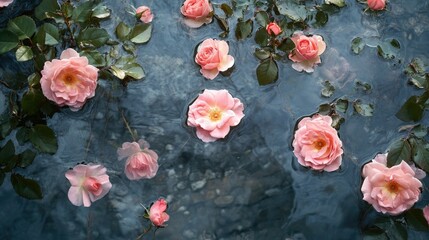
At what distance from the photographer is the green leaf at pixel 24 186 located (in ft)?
5.44

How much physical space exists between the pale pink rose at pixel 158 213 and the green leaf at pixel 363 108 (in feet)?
2.22

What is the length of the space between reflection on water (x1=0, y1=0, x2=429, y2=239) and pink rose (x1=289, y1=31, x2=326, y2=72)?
27 millimetres

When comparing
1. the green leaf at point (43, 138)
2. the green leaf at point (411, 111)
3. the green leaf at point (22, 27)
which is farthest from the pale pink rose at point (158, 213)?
the green leaf at point (411, 111)

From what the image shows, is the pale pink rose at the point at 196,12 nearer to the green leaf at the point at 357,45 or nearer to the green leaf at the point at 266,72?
the green leaf at the point at 266,72

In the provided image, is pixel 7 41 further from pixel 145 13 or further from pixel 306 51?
pixel 306 51

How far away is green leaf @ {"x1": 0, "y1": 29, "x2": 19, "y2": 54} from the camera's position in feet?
5.36

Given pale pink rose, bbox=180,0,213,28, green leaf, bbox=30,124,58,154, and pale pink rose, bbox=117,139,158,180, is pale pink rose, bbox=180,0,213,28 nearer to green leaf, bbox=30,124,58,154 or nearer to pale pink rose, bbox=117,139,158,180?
pale pink rose, bbox=117,139,158,180

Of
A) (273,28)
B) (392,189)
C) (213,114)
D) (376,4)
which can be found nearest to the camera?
(392,189)

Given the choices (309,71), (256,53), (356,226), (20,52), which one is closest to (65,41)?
(20,52)

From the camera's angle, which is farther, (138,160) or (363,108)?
(363,108)

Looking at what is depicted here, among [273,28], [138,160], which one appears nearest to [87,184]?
[138,160]

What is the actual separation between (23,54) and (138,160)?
18.1 inches

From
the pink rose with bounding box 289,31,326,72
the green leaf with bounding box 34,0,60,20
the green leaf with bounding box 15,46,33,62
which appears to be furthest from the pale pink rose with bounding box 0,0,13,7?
the pink rose with bounding box 289,31,326,72

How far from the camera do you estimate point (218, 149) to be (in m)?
1.77
